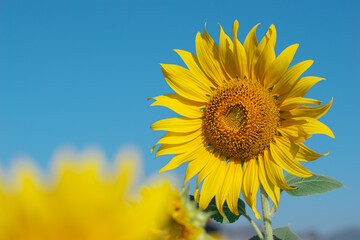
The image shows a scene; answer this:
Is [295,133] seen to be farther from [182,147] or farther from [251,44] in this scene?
[182,147]

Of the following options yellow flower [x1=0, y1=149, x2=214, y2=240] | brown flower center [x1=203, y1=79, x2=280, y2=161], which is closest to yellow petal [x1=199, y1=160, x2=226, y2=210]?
brown flower center [x1=203, y1=79, x2=280, y2=161]

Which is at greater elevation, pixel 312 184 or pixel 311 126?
pixel 311 126

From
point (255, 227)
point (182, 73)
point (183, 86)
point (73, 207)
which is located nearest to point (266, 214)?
point (255, 227)

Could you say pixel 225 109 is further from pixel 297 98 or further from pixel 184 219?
pixel 184 219

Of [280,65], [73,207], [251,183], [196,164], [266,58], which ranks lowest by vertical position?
[73,207]

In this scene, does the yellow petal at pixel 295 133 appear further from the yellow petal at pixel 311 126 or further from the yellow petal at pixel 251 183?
the yellow petal at pixel 251 183
